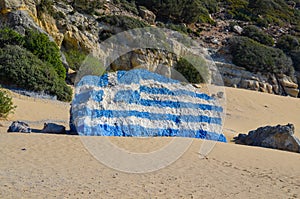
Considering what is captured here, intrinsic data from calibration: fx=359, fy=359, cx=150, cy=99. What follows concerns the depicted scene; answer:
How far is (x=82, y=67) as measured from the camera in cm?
1784

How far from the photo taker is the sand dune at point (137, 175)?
5.08 metres

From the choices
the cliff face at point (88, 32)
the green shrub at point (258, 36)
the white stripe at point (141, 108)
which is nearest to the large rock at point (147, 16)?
the cliff face at point (88, 32)

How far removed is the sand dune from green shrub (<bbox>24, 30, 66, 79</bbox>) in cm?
685

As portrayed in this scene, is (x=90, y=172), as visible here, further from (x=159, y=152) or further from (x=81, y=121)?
(x=81, y=121)

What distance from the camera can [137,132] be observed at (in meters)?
9.25

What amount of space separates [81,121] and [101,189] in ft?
12.0

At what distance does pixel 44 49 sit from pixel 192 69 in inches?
373

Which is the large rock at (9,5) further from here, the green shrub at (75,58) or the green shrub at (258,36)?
the green shrub at (258,36)

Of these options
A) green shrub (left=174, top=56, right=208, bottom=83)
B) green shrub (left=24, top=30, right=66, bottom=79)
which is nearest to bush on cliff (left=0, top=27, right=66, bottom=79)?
green shrub (left=24, top=30, right=66, bottom=79)

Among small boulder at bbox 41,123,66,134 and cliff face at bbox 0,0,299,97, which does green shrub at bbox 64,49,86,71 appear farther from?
small boulder at bbox 41,123,66,134

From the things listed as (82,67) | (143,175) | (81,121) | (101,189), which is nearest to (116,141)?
(81,121)

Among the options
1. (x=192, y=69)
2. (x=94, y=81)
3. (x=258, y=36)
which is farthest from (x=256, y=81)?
(x=94, y=81)

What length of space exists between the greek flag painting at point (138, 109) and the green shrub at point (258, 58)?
1662 cm

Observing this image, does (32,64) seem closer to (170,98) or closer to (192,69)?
(170,98)
